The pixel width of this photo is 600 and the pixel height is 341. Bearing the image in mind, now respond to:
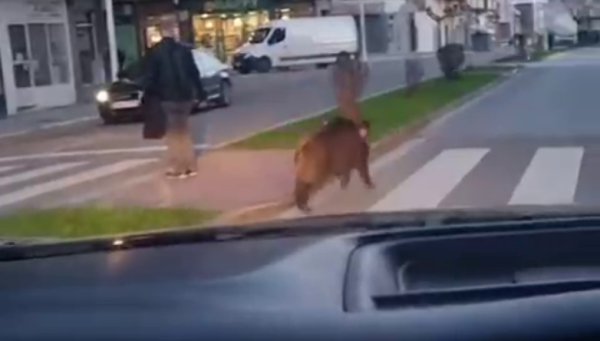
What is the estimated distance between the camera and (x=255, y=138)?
20609mm

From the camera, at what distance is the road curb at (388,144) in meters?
11.8

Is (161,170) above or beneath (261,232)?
beneath

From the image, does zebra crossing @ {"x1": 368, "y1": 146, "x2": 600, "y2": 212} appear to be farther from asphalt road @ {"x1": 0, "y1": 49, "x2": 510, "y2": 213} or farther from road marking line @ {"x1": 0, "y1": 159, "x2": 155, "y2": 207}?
road marking line @ {"x1": 0, "y1": 159, "x2": 155, "y2": 207}

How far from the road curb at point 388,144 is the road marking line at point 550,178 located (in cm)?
205

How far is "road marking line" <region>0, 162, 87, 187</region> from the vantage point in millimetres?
17250

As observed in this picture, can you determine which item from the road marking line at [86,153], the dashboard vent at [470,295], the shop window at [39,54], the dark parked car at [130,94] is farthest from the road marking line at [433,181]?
the shop window at [39,54]

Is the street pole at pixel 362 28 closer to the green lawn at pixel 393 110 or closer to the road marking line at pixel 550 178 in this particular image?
the green lawn at pixel 393 110

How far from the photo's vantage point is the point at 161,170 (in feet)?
56.6

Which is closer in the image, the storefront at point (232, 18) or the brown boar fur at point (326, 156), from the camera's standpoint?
the brown boar fur at point (326, 156)

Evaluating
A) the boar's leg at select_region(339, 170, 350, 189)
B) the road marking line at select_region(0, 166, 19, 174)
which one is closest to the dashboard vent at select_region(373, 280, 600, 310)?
the boar's leg at select_region(339, 170, 350, 189)

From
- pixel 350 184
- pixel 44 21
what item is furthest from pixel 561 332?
pixel 44 21

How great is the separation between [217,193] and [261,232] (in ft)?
37.6

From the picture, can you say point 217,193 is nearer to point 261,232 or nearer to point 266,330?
point 261,232

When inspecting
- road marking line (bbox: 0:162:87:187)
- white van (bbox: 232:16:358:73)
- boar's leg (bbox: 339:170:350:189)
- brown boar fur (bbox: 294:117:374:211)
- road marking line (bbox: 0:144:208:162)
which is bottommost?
white van (bbox: 232:16:358:73)
